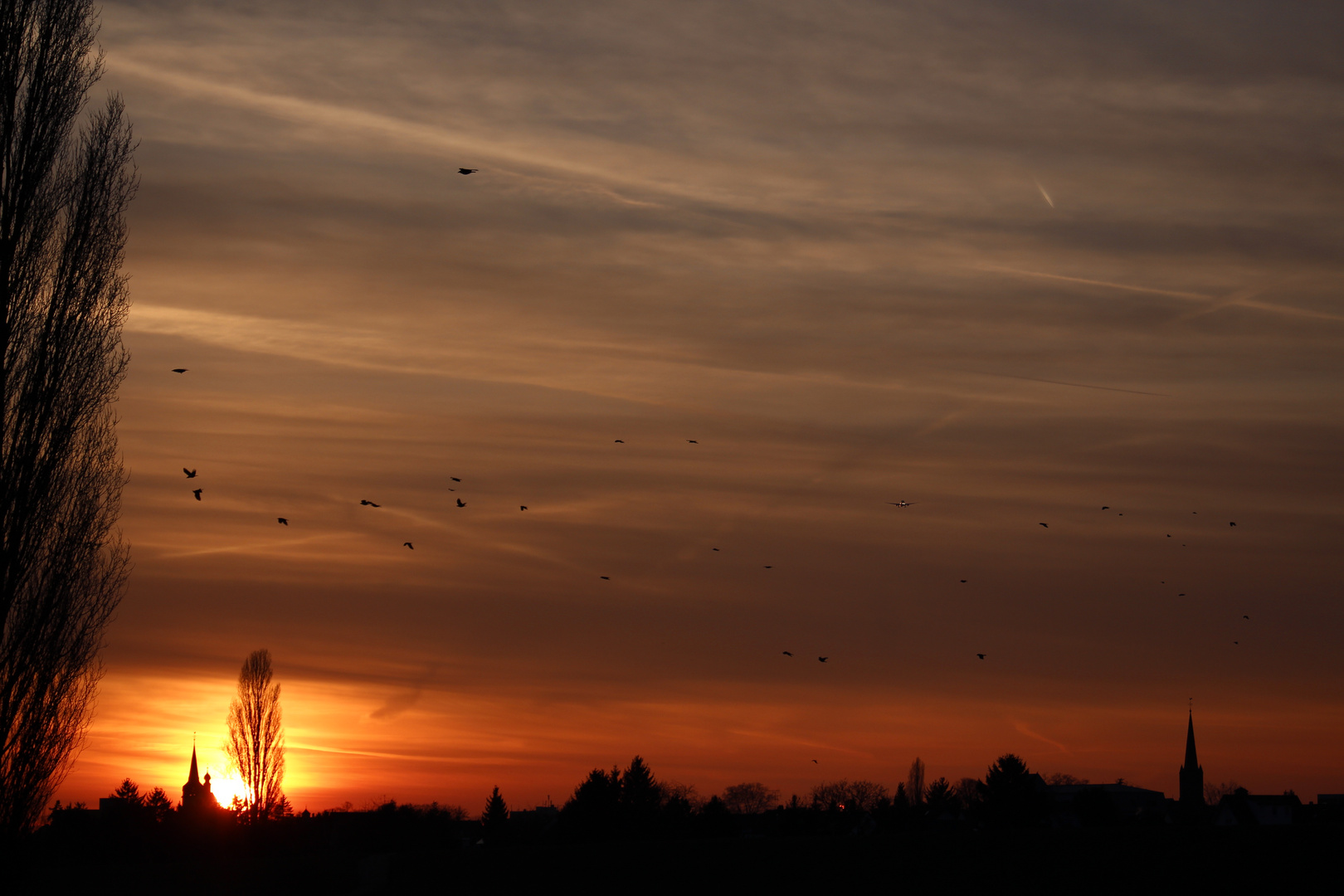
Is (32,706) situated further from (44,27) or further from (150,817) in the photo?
(150,817)

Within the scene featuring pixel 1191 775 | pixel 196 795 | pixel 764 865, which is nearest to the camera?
pixel 764 865

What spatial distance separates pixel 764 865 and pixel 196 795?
331 feet

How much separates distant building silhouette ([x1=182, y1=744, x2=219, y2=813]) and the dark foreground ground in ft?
101

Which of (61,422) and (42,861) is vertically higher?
(61,422)

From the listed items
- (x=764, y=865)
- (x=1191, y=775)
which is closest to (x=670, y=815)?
(x=764, y=865)

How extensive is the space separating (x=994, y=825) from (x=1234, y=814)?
70202 millimetres

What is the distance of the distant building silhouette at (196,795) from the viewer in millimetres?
127000

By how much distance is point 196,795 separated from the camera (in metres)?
144

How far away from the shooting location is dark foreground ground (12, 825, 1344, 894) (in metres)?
48.5

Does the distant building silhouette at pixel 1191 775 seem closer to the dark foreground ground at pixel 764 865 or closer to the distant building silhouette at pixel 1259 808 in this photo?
the distant building silhouette at pixel 1259 808

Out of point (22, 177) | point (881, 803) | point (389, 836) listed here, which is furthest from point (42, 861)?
point (881, 803)

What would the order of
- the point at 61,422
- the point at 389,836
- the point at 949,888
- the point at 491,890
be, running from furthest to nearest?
the point at 389,836, the point at 491,890, the point at 949,888, the point at 61,422

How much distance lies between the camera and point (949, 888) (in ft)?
176

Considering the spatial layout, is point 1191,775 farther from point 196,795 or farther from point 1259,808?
point 196,795
